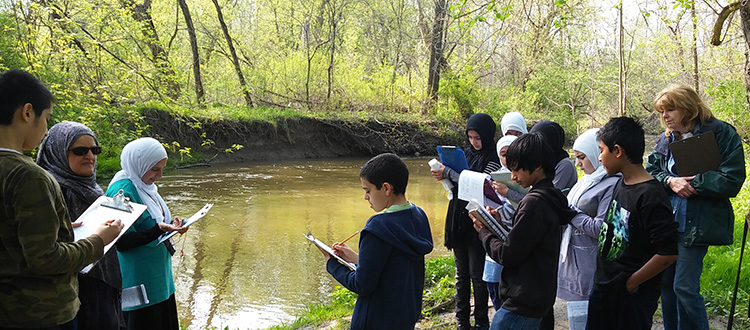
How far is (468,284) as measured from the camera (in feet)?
13.6

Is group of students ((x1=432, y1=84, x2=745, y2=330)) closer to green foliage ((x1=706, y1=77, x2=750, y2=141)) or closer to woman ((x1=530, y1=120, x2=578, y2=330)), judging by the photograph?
woman ((x1=530, y1=120, x2=578, y2=330))

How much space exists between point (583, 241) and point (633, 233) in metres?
0.55

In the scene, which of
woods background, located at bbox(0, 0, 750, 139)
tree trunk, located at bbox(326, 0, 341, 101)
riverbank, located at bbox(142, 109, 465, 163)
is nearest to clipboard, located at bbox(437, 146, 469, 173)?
woods background, located at bbox(0, 0, 750, 139)

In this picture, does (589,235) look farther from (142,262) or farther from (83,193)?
(83,193)

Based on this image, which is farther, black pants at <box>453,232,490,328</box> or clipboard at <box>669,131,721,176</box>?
black pants at <box>453,232,490,328</box>

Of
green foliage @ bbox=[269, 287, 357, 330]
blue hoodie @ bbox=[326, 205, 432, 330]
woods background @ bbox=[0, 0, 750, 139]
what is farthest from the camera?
woods background @ bbox=[0, 0, 750, 139]

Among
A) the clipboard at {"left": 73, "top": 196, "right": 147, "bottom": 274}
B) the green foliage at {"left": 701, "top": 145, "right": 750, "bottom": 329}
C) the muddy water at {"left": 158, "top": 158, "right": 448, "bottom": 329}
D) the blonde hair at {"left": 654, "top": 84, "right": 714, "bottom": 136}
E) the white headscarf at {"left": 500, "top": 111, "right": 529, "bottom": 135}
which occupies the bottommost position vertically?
the muddy water at {"left": 158, "top": 158, "right": 448, "bottom": 329}

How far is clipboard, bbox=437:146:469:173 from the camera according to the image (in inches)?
159

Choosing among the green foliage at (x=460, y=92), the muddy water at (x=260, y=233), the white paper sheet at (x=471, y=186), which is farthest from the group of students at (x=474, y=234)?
the green foliage at (x=460, y=92)

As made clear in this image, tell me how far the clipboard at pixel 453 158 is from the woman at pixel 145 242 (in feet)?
6.32

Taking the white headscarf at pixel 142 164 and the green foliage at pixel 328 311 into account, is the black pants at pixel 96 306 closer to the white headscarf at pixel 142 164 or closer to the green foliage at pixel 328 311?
the white headscarf at pixel 142 164

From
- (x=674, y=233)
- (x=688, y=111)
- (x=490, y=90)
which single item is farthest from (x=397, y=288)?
(x=490, y=90)

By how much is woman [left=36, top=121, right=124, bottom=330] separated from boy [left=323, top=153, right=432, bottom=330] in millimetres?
1229

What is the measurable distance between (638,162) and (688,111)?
92cm
